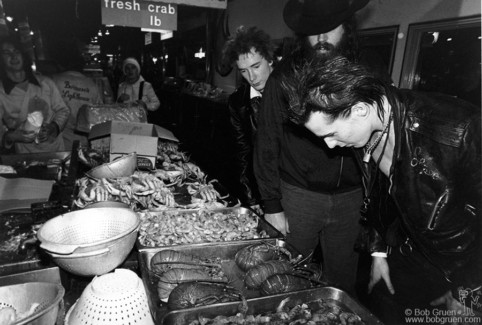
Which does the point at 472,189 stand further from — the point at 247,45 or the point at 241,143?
the point at 241,143

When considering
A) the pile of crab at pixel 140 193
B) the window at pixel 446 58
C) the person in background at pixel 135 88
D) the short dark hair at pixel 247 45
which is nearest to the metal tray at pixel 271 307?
the pile of crab at pixel 140 193

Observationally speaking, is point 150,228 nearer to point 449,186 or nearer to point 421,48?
point 449,186

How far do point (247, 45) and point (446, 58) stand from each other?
2.37m

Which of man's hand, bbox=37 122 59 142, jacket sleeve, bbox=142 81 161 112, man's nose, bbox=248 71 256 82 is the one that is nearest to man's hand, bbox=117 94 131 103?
jacket sleeve, bbox=142 81 161 112

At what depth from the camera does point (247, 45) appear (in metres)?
2.60

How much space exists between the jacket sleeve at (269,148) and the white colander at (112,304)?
1.24m

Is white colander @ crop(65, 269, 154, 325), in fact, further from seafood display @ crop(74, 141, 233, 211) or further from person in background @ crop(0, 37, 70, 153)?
person in background @ crop(0, 37, 70, 153)

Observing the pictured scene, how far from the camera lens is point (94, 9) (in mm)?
7441

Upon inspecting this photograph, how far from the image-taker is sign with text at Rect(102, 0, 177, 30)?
11.5ft

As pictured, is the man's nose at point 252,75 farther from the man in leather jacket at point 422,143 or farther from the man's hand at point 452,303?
the man's hand at point 452,303

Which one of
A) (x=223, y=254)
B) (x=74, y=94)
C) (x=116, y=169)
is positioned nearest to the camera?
(x=223, y=254)

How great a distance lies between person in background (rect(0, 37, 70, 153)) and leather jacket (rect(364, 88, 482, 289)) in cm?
372

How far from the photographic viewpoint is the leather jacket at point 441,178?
1.35 m

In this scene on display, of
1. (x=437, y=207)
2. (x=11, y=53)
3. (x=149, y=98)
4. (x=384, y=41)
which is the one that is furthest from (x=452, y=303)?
(x=149, y=98)
